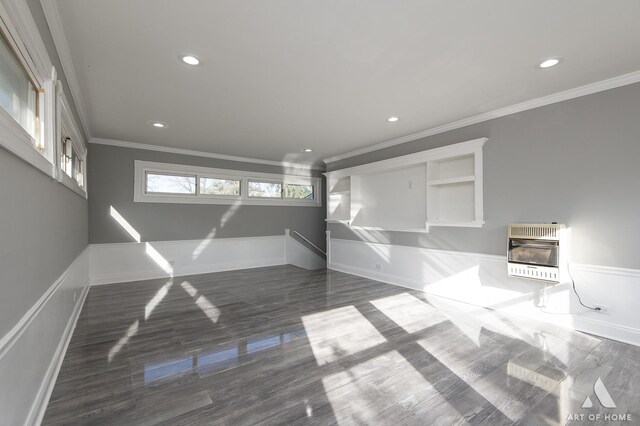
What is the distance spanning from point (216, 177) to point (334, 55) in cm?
465

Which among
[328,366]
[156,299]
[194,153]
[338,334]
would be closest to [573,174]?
[338,334]

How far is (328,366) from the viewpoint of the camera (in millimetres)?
2473

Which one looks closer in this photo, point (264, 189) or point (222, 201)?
point (222, 201)

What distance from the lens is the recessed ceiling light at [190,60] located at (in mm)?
2613

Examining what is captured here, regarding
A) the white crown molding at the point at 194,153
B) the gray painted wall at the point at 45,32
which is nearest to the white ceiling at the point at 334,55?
the gray painted wall at the point at 45,32

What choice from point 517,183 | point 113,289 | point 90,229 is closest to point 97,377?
point 113,289

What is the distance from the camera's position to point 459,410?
1.92 m

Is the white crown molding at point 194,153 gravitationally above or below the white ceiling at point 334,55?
below

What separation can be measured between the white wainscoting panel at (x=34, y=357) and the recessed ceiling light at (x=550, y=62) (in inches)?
162

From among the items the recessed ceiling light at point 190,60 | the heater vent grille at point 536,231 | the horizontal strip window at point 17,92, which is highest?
the recessed ceiling light at point 190,60

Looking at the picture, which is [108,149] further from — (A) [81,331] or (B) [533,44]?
(B) [533,44]

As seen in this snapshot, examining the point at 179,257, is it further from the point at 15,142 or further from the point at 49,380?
the point at 15,142

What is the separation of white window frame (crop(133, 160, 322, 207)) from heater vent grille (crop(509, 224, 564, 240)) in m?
5.02

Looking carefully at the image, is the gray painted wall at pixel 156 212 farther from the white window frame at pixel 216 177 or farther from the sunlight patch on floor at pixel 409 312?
the sunlight patch on floor at pixel 409 312
